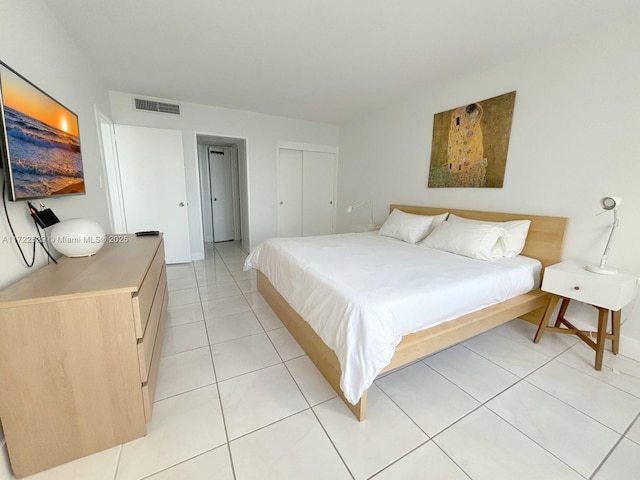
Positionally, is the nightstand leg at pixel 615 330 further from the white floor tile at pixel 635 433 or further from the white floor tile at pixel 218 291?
the white floor tile at pixel 218 291

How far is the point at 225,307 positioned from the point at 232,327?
39cm

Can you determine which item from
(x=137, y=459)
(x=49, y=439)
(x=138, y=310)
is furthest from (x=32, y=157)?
(x=137, y=459)

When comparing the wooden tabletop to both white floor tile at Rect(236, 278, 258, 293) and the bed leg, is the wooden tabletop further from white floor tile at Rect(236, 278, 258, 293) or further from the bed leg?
white floor tile at Rect(236, 278, 258, 293)

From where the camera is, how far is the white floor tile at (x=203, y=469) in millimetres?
1034

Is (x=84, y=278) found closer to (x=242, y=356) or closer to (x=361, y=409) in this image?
(x=242, y=356)

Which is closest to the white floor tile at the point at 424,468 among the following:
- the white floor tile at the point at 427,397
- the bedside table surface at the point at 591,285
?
the white floor tile at the point at 427,397

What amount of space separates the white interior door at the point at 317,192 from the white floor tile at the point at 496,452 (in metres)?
3.95

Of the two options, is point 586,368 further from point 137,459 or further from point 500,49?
point 137,459

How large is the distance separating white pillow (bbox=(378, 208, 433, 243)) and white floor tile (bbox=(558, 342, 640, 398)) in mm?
1428

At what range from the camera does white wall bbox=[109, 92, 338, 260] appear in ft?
11.6

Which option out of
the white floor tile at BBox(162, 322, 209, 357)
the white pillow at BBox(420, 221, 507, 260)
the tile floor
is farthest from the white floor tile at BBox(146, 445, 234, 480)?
the white pillow at BBox(420, 221, 507, 260)

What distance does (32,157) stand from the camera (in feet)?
4.12

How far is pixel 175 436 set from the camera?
1.20 m

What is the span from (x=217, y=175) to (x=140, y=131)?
2.01 metres
